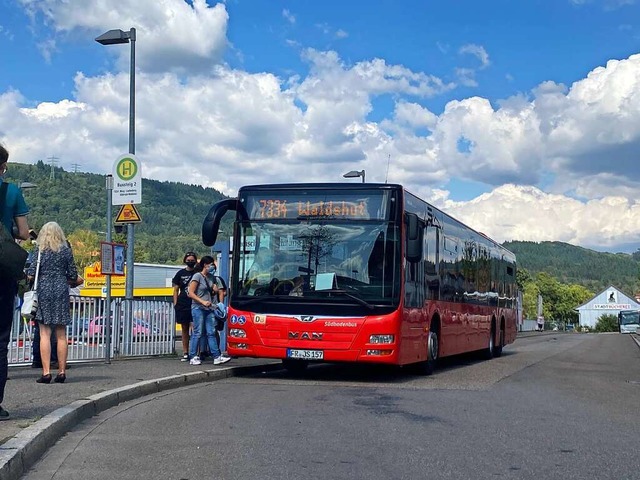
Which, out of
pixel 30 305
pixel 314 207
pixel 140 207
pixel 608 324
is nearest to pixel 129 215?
pixel 314 207

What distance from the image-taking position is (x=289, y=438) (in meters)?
7.43

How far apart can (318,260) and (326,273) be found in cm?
26

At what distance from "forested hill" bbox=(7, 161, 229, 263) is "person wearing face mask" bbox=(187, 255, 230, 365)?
338ft

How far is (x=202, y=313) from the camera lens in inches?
578

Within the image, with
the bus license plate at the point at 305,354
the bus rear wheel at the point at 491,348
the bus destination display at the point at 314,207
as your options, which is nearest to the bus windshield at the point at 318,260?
the bus destination display at the point at 314,207

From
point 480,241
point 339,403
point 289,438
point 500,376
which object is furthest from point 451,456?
point 480,241

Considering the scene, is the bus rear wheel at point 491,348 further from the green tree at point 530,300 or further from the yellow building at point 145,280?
the green tree at point 530,300

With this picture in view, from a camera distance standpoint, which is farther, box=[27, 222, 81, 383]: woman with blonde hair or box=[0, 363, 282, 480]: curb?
box=[27, 222, 81, 383]: woman with blonde hair

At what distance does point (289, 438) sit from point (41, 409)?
2417mm

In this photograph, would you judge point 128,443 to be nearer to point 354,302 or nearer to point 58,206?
point 354,302

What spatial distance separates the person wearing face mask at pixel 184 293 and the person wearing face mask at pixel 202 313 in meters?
0.79

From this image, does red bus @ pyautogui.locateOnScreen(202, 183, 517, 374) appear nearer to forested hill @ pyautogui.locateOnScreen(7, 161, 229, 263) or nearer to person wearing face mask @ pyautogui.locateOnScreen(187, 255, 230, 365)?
person wearing face mask @ pyautogui.locateOnScreen(187, 255, 230, 365)

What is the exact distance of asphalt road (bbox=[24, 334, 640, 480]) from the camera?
6145 mm

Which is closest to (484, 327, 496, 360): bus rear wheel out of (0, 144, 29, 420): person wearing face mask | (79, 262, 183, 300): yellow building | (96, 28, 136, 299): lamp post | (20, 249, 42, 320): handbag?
(96, 28, 136, 299): lamp post
